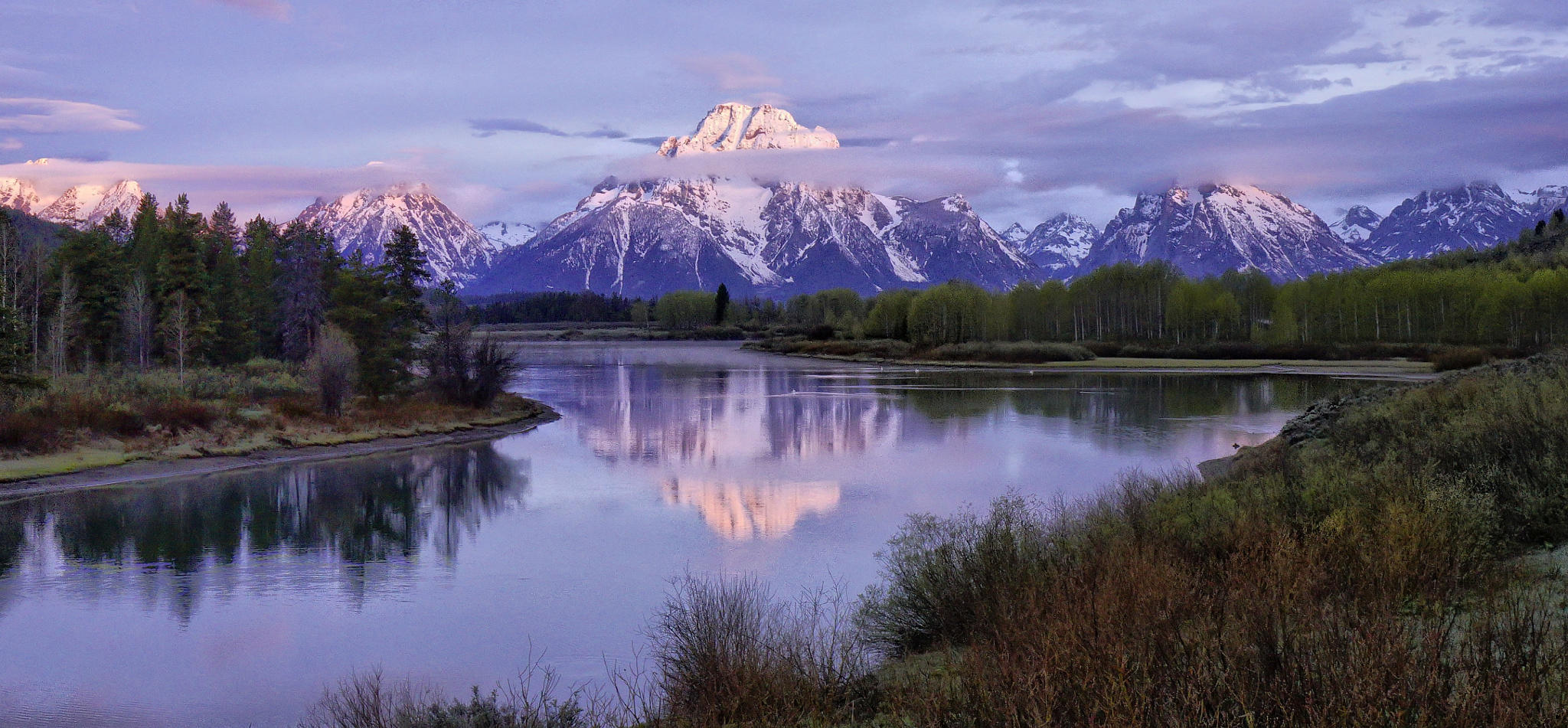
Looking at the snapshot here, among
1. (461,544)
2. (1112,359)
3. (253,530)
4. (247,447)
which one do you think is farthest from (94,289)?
(1112,359)

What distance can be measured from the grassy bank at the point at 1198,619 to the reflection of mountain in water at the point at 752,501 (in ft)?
15.4

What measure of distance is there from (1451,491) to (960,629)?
5060 millimetres

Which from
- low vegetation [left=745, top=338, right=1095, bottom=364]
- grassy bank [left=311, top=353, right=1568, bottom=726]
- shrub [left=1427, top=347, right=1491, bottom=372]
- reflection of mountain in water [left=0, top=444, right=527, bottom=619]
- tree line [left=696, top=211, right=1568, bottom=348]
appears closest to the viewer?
grassy bank [left=311, top=353, right=1568, bottom=726]

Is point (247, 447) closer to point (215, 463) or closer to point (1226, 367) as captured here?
point (215, 463)

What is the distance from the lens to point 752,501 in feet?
78.2

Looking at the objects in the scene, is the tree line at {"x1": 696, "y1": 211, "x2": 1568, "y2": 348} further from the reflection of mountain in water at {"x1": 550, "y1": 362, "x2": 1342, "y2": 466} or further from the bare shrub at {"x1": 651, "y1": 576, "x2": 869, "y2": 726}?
the bare shrub at {"x1": 651, "y1": 576, "x2": 869, "y2": 726}

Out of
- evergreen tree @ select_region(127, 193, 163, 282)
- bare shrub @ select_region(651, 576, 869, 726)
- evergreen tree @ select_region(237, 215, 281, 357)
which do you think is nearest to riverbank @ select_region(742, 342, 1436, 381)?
evergreen tree @ select_region(237, 215, 281, 357)

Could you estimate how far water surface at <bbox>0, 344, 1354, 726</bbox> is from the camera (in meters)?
12.2

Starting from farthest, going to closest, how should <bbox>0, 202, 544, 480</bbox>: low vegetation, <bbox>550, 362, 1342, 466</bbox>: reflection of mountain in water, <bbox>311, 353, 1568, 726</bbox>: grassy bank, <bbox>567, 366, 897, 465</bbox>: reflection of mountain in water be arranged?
<bbox>550, 362, 1342, 466</bbox>: reflection of mountain in water, <bbox>567, 366, 897, 465</bbox>: reflection of mountain in water, <bbox>0, 202, 544, 480</bbox>: low vegetation, <bbox>311, 353, 1568, 726</bbox>: grassy bank

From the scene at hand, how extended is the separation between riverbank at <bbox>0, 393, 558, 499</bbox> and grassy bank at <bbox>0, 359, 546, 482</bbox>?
52 millimetres

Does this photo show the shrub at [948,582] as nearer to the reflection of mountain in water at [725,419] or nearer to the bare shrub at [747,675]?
the bare shrub at [747,675]

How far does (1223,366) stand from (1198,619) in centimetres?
8738

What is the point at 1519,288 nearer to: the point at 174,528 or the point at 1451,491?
the point at 1451,491

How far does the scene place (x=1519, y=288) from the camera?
3219 inches
